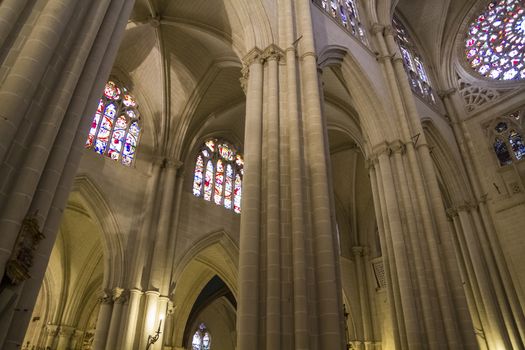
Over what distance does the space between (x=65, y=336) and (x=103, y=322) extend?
5.31 metres

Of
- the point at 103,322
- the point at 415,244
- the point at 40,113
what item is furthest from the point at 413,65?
the point at 40,113

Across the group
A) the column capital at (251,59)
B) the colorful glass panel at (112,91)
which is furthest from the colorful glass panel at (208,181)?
the column capital at (251,59)

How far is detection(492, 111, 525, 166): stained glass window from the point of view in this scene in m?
15.7

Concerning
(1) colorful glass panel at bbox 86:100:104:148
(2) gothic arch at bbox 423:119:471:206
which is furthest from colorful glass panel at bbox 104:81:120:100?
(2) gothic arch at bbox 423:119:471:206

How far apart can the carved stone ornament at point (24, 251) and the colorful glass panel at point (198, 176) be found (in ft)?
38.6

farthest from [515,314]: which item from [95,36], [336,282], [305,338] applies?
[95,36]

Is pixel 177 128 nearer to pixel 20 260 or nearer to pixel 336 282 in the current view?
pixel 336 282

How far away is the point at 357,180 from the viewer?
20328 mm

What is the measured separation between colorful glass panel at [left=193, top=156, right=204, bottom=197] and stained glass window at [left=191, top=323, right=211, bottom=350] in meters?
9.26

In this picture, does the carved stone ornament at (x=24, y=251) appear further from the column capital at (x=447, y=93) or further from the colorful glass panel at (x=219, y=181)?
the column capital at (x=447, y=93)

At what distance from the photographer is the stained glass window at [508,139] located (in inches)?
618

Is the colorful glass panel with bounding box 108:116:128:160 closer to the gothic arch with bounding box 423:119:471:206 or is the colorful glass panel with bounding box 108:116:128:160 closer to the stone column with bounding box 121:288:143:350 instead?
the stone column with bounding box 121:288:143:350

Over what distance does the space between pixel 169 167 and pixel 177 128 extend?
162cm

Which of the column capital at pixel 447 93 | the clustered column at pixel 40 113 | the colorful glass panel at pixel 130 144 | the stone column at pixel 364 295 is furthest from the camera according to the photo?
the column capital at pixel 447 93
